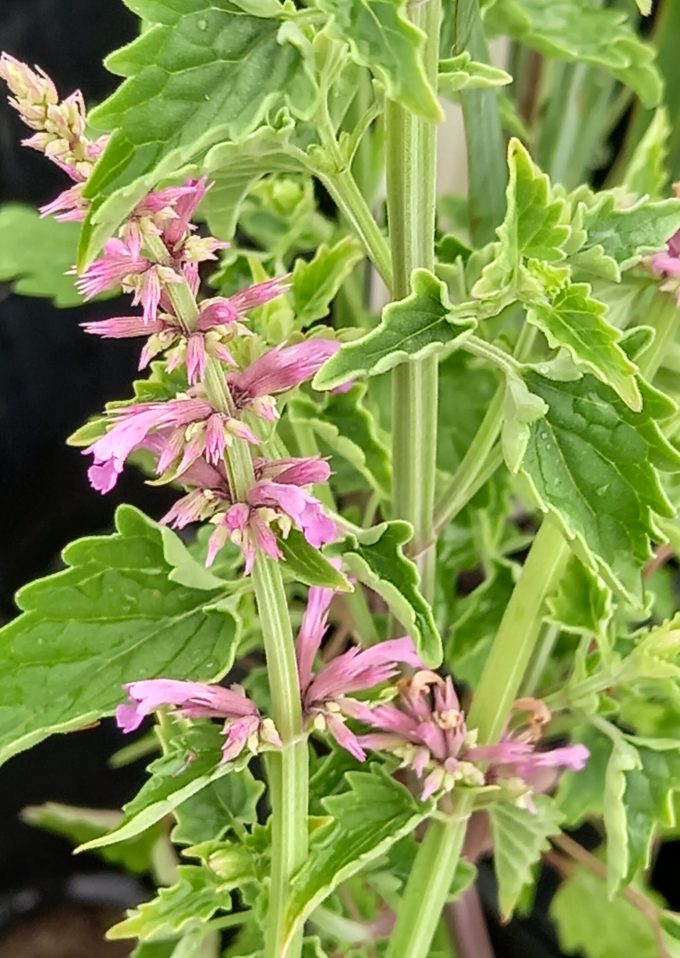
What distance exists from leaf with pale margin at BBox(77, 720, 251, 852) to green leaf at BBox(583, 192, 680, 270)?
194 millimetres

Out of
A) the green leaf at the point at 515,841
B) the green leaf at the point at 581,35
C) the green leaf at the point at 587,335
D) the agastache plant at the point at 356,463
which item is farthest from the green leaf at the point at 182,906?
the green leaf at the point at 581,35

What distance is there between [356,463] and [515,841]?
0.55ft

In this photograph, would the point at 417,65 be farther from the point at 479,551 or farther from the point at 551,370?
the point at 479,551

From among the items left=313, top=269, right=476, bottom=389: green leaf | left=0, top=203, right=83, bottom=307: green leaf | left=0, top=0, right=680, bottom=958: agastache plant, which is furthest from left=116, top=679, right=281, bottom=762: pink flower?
left=0, top=203, right=83, bottom=307: green leaf

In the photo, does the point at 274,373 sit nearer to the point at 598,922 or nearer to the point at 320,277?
the point at 320,277

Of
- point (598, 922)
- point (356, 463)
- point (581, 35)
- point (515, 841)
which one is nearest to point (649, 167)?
point (581, 35)

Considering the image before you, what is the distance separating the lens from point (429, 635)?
1.01ft

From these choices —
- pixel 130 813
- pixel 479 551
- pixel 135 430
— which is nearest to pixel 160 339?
pixel 135 430

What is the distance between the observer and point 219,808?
43 centimetres

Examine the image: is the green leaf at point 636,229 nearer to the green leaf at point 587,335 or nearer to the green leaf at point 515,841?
the green leaf at point 587,335

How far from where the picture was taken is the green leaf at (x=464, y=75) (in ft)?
0.96

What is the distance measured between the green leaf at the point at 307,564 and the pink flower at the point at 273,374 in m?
0.04

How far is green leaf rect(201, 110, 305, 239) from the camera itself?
0.25 meters

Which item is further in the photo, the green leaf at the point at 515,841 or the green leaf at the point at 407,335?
the green leaf at the point at 515,841
